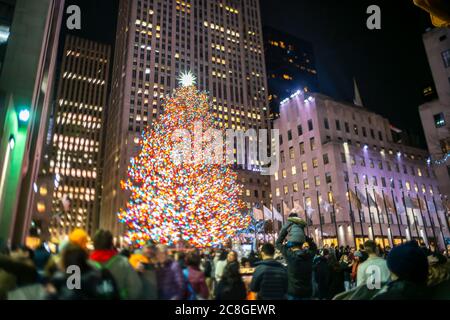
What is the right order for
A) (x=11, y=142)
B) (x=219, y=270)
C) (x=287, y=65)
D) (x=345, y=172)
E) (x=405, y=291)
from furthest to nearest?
1. (x=287, y=65)
2. (x=345, y=172)
3. (x=11, y=142)
4. (x=219, y=270)
5. (x=405, y=291)

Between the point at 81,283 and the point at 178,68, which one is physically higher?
the point at 178,68

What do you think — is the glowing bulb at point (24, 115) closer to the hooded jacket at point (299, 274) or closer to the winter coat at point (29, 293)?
the winter coat at point (29, 293)

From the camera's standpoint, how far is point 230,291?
17.6 feet

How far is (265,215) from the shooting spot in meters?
38.8

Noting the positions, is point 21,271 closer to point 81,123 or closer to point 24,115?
point 24,115

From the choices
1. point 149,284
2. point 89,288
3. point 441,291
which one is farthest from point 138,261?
point 441,291

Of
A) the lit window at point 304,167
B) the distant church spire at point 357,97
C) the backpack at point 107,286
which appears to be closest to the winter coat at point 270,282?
the backpack at point 107,286

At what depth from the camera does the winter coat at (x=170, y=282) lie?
4870 millimetres

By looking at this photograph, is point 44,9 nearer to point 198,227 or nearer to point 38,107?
point 38,107

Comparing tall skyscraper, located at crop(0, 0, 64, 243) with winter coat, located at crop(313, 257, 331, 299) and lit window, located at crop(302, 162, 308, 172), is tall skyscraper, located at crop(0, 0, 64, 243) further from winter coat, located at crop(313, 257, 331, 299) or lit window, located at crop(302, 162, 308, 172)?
lit window, located at crop(302, 162, 308, 172)

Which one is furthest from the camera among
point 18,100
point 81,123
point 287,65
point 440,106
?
point 287,65

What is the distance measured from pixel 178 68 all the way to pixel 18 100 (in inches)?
3402
